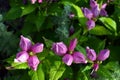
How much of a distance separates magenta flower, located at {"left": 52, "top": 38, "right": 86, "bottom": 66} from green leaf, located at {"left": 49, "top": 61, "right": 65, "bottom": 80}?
0.30ft

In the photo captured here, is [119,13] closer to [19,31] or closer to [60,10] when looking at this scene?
[60,10]

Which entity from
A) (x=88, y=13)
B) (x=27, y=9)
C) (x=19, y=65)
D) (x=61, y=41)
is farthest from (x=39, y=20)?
(x=19, y=65)

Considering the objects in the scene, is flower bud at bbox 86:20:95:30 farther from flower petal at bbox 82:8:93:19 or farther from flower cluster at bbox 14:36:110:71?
flower cluster at bbox 14:36:110:71

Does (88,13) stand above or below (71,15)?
above

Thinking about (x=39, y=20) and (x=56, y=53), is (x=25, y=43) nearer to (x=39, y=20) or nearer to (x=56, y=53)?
(x=56, y=53)

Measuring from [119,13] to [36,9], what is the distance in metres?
0.62

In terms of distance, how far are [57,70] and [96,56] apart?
25cm

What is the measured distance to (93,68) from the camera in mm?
1953

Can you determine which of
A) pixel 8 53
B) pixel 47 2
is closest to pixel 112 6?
pixel 47 2

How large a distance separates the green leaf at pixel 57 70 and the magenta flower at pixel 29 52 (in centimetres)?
13

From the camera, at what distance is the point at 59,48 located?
182 cm

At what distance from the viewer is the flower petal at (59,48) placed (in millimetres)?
1809

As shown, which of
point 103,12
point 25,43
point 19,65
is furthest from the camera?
point 103,12

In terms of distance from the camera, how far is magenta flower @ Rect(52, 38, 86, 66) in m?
1.83
